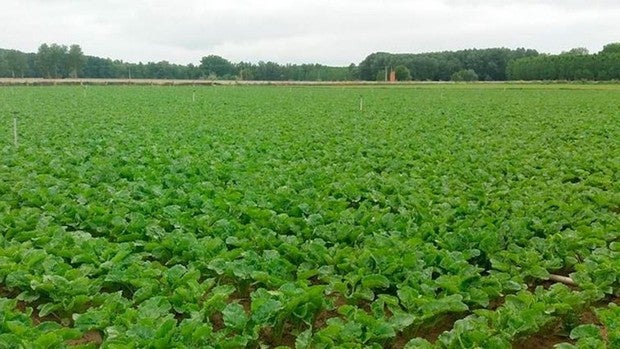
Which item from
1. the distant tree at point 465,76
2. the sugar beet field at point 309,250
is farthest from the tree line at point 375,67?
the sugar beet field at point 309,250

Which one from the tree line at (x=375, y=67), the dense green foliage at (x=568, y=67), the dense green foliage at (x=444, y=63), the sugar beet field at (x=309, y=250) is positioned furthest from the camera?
the dense green foliage at (x=444, y=63)

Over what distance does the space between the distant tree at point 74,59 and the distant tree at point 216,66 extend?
23184mm

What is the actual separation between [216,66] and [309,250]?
121421mm

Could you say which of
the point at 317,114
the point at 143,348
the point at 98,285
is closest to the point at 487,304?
the point at 143,348

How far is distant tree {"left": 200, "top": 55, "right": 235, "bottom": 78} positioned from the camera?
121250 mm

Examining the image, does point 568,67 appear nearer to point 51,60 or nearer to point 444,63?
point 444,63

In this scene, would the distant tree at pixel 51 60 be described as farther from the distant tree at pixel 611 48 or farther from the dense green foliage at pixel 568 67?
the distant tree at pixel 611 48

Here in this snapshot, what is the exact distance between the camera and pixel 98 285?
4254mm

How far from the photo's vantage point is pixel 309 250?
499cm

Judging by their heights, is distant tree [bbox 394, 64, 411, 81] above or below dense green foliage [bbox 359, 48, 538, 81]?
below

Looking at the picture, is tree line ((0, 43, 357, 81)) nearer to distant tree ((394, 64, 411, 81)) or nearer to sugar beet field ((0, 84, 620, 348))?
distant tree ((394, 64, 411, 81))

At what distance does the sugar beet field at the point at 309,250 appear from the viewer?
3650 mm

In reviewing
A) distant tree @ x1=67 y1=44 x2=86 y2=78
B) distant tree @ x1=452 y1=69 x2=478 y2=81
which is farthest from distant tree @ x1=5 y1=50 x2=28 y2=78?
distant tree @ x1=452 y1=69 x2=478 y2=81

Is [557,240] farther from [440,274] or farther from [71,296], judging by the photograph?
[71,296]
